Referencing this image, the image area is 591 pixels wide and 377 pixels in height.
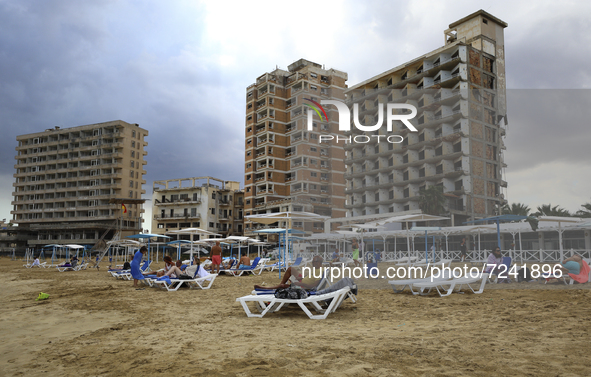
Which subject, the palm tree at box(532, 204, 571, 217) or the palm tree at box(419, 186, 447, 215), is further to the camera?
the palm tree at box(419, 186, 447, 215)

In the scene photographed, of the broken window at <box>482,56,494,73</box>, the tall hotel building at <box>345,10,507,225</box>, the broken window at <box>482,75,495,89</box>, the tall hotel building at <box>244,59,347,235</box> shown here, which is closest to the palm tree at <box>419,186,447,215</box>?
the tall hotel building at <box>345,10,507,225</box>

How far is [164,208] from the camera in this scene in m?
67.3

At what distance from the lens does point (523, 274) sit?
37.9 ft

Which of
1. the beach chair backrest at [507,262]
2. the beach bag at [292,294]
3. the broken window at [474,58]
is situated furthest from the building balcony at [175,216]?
the beach bag at [292,294]

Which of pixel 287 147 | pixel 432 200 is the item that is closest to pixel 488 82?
pixel 432 200

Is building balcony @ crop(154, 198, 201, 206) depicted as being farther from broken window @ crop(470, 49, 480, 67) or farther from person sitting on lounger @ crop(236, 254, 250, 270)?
person sitting on lounger @ crop(236, 254, 250, 270)

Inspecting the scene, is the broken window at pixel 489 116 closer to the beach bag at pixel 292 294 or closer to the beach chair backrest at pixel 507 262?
the beach chair backrest at pixel 507 262

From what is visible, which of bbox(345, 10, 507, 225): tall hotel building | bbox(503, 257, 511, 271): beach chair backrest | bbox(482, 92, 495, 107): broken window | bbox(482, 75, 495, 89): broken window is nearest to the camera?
bbox(503, 257, 511, 271): beach chair backrest

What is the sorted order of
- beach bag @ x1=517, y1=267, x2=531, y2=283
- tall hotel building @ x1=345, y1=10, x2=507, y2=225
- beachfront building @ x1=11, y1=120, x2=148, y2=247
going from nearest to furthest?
beach bag @ x1=517, y1=267, x2=531, y2=283 → tall hotel building @ x1=345, y1=10, x2=507, y2=225 → beachfront building @ x1=11, y1=120, x2=148, y2=247

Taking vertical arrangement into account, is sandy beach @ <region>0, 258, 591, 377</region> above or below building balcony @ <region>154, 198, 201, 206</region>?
below

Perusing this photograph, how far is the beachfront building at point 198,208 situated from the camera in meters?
64.8

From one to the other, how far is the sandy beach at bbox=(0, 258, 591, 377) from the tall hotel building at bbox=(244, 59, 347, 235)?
1833 inches

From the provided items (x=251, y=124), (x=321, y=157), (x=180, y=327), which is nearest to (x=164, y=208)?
(x=251, y=124)

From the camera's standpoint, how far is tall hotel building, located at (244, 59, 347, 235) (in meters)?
55.4
